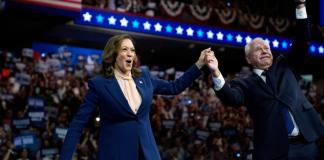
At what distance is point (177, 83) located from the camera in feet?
9.55

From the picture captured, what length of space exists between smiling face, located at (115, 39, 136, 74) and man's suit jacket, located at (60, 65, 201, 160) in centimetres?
9

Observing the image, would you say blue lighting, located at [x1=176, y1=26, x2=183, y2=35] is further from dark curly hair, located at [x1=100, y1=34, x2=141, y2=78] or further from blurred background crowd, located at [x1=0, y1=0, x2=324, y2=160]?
dark curly hair, located at [x1=100, y1=34, x2=141, y2=78]

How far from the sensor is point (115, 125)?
2.62 meters

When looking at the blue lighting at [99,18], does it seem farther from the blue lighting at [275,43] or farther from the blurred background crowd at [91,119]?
the blue lighting at [275,43]

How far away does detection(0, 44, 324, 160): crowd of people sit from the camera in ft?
26.5

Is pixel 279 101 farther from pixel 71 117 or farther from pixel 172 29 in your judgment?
pixel 172 29

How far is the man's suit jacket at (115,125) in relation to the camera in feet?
8.42

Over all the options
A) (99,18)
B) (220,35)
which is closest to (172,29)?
(220,35)

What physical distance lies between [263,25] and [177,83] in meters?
14.2

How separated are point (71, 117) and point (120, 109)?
21.9 ft

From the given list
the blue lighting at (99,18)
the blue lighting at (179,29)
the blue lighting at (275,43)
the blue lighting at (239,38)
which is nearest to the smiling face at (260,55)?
the blue lighting at (99,18)

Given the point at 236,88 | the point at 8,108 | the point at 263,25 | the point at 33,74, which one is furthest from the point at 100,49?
the point at 236,88

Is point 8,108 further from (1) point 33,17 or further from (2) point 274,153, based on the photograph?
(2) point 274,153

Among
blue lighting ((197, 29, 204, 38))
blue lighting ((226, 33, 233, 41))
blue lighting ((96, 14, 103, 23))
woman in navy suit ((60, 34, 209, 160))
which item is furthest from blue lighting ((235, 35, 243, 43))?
woman in navy suit ((60, 34, 209, 160))
